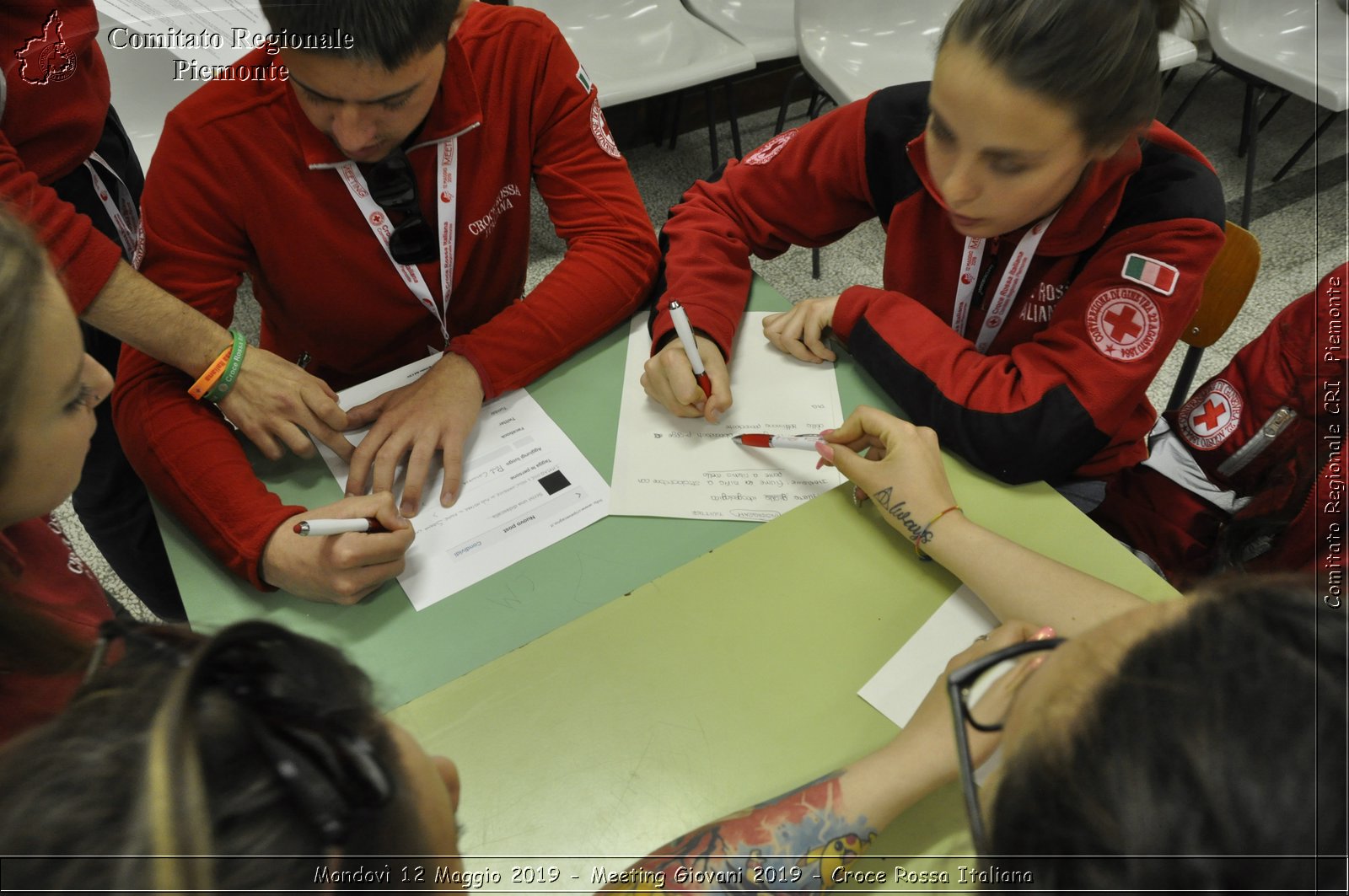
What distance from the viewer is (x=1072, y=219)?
0.99 meters

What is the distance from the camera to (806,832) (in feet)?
2.09

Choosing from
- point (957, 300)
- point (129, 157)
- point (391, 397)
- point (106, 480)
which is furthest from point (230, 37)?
point (957, 300)

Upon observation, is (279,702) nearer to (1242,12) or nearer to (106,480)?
(106,480)

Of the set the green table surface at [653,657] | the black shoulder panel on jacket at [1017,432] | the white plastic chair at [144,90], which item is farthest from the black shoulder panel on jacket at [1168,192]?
the white plastic chair at [144,90]

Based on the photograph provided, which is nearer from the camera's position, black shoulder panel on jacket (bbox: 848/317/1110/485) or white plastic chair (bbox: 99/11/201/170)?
black shoulder panel on jacket (bbox: 848/317/1110/485)

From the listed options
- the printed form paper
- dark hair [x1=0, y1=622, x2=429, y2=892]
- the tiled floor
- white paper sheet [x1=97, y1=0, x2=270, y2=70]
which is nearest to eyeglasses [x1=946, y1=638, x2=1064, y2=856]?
dark hair [x1=0, y1=622, x2=429, y2=892]

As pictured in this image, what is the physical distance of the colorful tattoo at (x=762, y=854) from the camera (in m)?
0.62

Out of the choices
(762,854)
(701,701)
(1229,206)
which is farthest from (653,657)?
(1229,206)

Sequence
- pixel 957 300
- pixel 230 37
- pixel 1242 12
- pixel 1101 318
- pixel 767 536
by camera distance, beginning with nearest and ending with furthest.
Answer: pixel 767 536, pixel 1101 318, pixel 957 300, pixel 230 37, pixel 1242 12

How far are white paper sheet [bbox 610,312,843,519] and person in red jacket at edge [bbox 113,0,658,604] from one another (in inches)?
7.7

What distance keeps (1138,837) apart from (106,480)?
4.80 ft

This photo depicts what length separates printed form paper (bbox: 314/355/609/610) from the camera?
865 mm

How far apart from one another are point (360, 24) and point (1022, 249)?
848 millimetres

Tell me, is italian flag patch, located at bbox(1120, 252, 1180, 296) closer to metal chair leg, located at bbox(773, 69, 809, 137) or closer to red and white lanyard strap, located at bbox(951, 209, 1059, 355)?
red and white lanyard strap, located at bbox(951, 209, 1059, 355)
